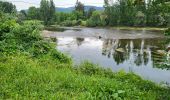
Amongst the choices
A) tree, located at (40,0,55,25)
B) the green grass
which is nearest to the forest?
the green grass

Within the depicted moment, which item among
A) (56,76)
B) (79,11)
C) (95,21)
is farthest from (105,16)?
(56,76)

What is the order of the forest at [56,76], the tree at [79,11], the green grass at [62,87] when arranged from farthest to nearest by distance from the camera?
the tree at [79,11], the forest at [56,76], the green grass at [62,87]

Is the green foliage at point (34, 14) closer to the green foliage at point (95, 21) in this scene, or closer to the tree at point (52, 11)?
the tree at point (52, 11)

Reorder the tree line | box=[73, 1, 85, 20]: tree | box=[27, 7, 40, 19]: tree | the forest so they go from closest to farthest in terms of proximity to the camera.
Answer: the forest
the tree line
box=[27, 7, 40, 19]: tree
box=[73, 1, 85, 20]: tree

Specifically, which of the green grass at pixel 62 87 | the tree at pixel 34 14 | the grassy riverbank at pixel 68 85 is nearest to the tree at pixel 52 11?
the tree at pixel 34 14

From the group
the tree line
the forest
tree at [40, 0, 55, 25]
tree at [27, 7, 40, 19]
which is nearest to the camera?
the forest

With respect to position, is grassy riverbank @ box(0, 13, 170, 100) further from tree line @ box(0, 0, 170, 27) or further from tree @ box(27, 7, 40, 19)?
tree @ box(27, 7, 40, 19)

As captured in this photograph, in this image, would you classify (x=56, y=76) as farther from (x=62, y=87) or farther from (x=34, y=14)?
(x=34, y=14)

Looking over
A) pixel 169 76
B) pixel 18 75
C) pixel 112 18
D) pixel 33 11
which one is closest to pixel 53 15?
pixel 33 11

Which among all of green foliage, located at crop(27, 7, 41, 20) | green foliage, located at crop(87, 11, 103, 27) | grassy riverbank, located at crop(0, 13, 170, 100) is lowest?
green foliage, located at crop(87, 11, 103, 27)

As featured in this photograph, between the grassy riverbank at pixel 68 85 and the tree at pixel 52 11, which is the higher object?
the tree at pixel 52 11

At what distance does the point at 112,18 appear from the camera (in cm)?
10088

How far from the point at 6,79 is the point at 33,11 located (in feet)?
347

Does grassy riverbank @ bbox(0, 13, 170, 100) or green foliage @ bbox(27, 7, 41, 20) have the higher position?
green foliage @ bbox(27, 7, 41, 20)
